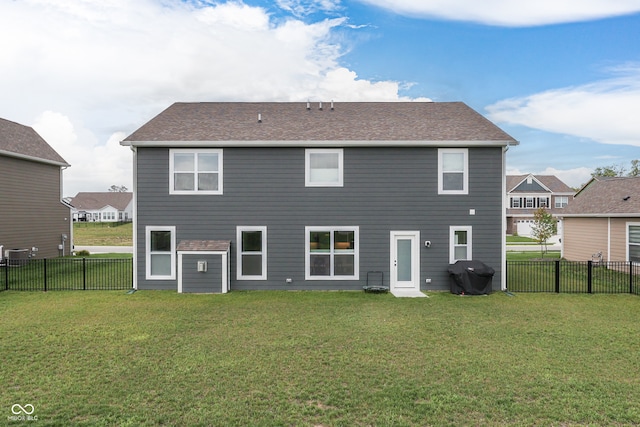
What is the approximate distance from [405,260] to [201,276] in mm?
6978

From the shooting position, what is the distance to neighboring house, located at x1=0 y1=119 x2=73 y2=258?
16906mm

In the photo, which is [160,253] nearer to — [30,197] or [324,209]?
[324,209]

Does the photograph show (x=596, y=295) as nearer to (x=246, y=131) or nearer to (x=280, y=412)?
(x=280, y=412)

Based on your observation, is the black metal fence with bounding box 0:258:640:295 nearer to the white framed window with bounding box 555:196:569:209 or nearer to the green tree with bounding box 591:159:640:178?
the white framed window with bounding box 555:196:569:209

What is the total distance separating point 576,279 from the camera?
13648 millimetres

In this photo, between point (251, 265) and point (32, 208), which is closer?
point (251, 265)

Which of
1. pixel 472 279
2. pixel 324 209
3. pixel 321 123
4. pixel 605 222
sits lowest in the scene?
pixel 472 279

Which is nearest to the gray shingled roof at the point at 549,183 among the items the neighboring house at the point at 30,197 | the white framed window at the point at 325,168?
the white framed window at the point at 325,168

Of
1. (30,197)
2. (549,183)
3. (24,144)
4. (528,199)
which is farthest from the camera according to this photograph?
(549,183)

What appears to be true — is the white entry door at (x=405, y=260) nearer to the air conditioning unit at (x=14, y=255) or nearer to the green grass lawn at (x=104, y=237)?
the air conditioning unit at (x=14, y=255)

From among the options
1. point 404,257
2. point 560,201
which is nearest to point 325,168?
point 404,257

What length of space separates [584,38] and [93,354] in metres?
23.4

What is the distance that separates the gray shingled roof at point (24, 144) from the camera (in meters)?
17.4

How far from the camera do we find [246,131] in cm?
1205
